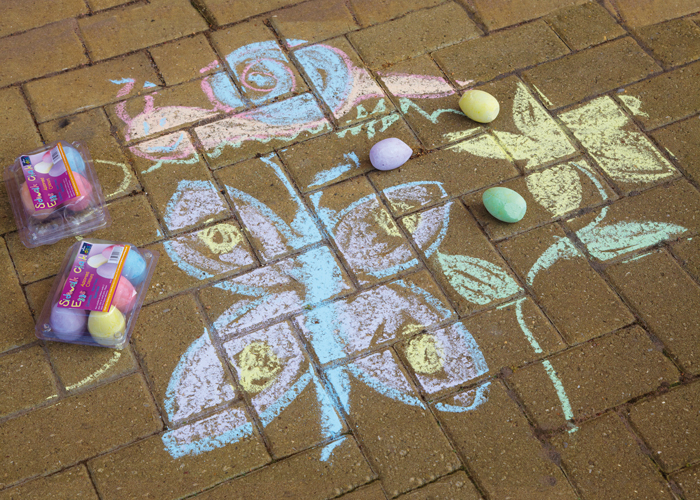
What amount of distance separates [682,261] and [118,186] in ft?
7.87

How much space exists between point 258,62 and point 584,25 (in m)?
1.76

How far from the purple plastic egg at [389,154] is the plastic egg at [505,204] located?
409mm

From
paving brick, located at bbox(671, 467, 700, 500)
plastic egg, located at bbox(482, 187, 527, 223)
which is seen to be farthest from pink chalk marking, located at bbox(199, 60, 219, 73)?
paving brick, located at bbox(671, 467, 700, 500)

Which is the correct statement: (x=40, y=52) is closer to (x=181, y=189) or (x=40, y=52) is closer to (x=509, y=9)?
(x=181, y=189)

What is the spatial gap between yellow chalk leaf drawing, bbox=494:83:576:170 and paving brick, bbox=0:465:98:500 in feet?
7.04

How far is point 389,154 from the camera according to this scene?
261cm

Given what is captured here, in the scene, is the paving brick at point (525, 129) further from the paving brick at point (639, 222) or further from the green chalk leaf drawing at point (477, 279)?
the green chalk leaf drawing at point (477, 279)

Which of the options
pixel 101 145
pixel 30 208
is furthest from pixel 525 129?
pixel 30 208

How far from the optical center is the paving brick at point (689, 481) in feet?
6.49

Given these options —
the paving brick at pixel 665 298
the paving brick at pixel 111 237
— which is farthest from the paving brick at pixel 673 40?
the paving brick at pixel 111 237

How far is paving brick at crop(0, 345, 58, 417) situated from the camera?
7.04 ft

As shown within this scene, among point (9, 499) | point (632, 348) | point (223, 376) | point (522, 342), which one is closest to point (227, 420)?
point (223, 376)

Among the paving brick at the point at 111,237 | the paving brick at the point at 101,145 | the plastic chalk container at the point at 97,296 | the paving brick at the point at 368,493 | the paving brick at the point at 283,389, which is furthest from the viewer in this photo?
the paving brick at the point at 101,145

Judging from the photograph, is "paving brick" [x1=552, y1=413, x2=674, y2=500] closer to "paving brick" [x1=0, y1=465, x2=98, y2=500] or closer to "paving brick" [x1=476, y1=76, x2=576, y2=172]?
"paving brick" [x1=476, y1=76, x2=576, y2=172]
